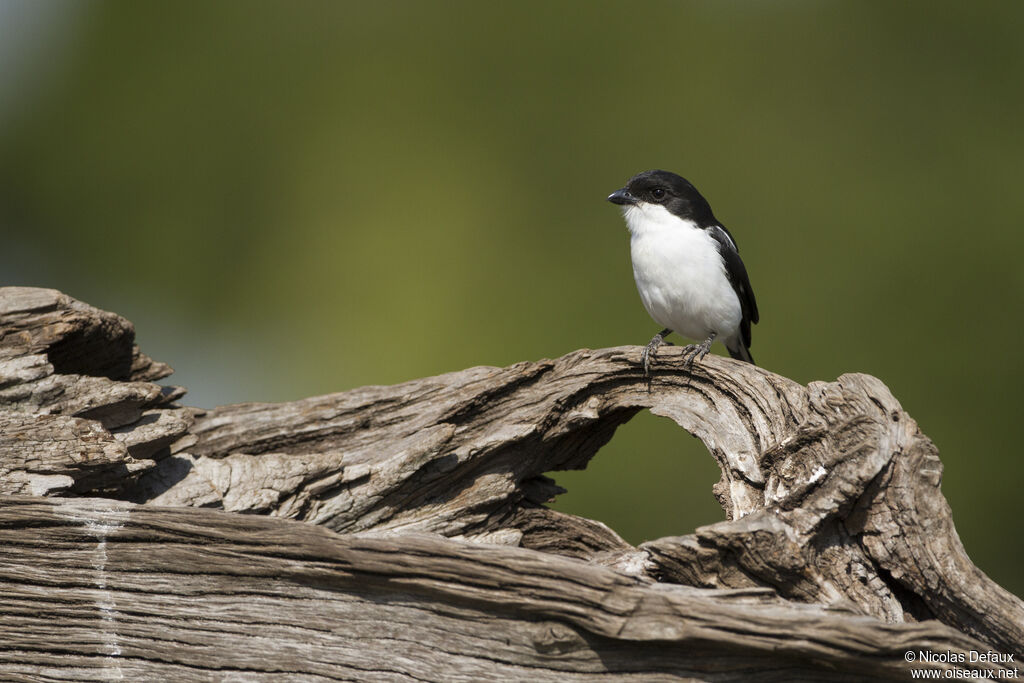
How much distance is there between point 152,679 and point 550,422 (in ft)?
7.27

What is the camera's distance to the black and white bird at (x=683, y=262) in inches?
222

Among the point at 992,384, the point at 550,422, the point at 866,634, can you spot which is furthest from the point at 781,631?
the point at 992,384

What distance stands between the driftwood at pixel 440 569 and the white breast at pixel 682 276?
1061mm

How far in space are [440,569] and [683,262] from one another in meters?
2.81

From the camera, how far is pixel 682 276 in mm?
5625

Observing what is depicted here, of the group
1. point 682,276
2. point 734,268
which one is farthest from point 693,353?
point 734,268

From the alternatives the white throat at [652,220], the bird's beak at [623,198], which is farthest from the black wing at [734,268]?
the bird's beak at [623,198]

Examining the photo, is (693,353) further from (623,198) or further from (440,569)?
(440,569)

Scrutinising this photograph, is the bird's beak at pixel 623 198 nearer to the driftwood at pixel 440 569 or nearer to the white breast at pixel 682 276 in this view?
the white breast at pixel 682 276

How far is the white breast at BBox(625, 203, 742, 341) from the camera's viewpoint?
5637 mm

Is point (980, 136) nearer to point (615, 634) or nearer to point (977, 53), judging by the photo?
point (977, 53)

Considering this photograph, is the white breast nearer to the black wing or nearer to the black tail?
the black wing

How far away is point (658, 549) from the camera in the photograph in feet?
11.8

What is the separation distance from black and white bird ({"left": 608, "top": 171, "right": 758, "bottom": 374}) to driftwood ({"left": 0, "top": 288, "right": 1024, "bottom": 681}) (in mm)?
1073
